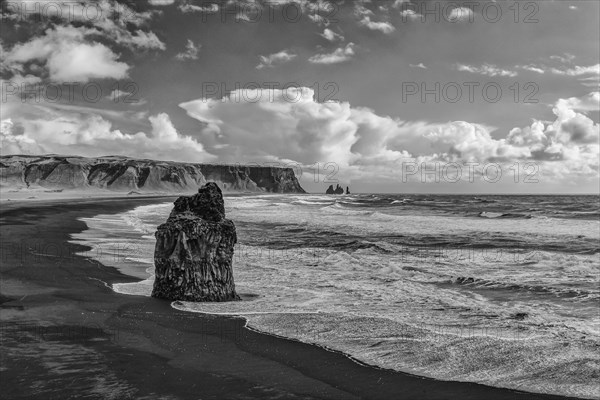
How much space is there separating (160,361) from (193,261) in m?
3.10

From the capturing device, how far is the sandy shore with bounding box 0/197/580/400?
412cm

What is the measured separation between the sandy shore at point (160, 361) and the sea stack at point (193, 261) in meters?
0.44

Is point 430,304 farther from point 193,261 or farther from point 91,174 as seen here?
point 91,174

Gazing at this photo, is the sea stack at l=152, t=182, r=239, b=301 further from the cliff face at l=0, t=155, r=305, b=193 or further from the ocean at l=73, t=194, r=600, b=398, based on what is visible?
the cliff face at l=0, t=155, r=305, b=193

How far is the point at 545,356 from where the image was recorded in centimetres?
527

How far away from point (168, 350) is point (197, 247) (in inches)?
111

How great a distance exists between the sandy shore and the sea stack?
0.44m

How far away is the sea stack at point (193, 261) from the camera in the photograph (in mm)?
7742

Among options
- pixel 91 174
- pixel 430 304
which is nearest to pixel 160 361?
pixel 430 304

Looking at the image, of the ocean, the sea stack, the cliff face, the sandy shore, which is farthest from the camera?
the cliff face

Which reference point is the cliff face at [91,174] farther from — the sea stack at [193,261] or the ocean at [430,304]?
the sea stack at [193,261]

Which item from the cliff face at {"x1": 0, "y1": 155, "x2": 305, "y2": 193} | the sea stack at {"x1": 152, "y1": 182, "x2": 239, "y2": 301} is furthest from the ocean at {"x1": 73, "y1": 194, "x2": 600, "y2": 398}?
the cliff face at {"x1": 0, "y1": 155, "x2": 305, "y2": 193}

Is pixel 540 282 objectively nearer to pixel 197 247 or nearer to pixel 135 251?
pixel 197 247

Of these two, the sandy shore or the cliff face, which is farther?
the cliff face
